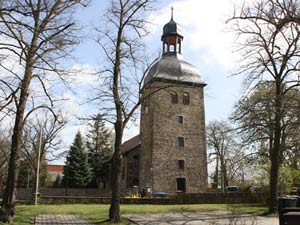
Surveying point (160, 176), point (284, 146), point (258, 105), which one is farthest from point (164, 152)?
point (258, 105)

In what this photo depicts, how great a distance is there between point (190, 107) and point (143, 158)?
8.31 metres

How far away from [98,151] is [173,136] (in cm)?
1514

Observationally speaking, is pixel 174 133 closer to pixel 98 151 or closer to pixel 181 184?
pixel 181 184

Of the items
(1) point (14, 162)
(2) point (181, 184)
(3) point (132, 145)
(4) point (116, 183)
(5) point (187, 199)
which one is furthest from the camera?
(3) point (132, 145)

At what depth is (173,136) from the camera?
4384cm

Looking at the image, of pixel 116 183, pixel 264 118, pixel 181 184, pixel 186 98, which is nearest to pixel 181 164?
pixel 181 184

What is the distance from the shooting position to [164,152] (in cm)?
4269

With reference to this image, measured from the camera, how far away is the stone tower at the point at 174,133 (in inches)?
1657

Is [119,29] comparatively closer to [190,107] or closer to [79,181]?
[190,107]

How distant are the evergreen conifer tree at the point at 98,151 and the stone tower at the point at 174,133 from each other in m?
9.80

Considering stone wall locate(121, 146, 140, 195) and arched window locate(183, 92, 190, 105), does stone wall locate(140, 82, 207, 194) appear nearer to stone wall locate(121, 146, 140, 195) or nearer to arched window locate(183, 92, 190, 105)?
arched window locate(183, 92, 190, 105)

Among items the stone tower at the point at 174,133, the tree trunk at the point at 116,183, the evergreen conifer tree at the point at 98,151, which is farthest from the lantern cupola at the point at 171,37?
the tree trunk at the point at 116,183

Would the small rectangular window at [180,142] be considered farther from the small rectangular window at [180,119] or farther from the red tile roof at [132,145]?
the red tile roof at [132,145]

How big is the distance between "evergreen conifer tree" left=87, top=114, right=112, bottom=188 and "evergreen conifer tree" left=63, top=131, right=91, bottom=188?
7.41 ft
